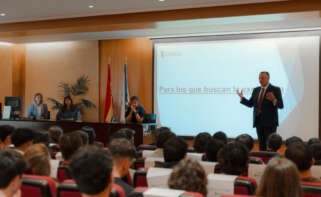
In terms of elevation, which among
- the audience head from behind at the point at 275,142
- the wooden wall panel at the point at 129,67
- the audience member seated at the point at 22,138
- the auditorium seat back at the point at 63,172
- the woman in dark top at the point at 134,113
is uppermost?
the wooden wall panel at the point at 129,67

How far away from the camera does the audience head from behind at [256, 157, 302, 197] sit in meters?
1.73

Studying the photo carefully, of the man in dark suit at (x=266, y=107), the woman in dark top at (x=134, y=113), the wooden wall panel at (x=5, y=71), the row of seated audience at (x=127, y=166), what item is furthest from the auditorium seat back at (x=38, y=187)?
the wooden wall panel at (x=5, y=71)

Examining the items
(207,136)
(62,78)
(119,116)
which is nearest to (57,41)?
(62,78)

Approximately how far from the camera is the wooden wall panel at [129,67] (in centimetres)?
971

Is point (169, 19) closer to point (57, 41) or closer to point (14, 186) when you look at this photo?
point (57, 41)

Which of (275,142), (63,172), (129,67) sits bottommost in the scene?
(63,172)

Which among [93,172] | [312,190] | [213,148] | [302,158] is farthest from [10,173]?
[213,148]

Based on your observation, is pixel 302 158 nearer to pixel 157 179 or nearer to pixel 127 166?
pixel 157 179

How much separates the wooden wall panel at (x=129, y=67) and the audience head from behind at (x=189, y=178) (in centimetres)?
778

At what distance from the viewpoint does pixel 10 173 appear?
1899 mm

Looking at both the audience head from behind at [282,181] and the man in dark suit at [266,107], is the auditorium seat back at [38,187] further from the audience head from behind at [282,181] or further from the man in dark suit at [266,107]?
the man in dark suit at [266,107]

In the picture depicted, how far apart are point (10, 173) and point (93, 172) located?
534 mm

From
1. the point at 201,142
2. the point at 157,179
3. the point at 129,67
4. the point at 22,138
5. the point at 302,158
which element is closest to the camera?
the point at 157,179

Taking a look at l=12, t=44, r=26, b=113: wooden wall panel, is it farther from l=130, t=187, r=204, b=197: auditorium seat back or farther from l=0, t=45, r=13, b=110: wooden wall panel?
l=130, t=187, r=204, b=197: auditorium seat back
